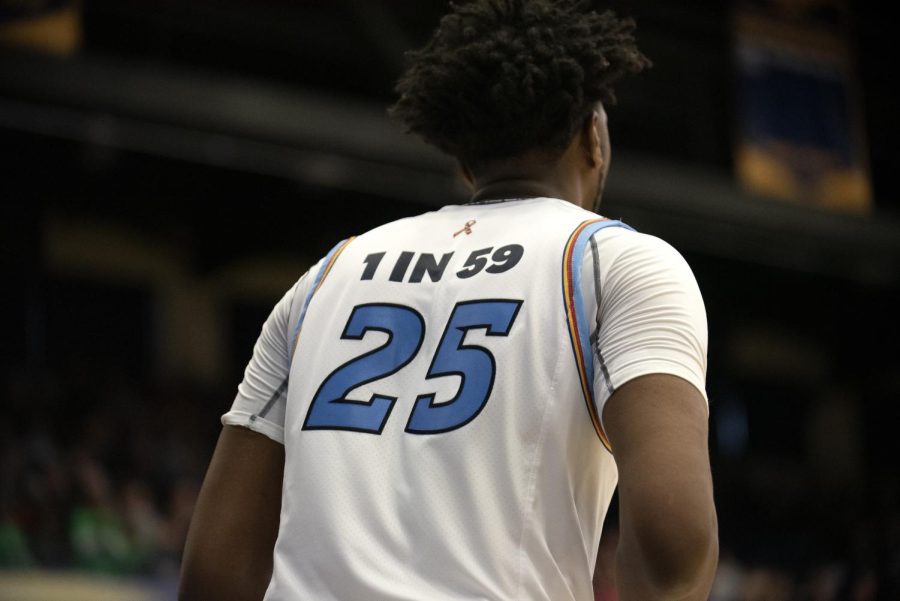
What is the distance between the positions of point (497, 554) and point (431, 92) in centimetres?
63

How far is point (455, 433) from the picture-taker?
1535 mm

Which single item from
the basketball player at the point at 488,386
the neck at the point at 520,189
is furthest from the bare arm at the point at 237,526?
the neck at the point at 520,189

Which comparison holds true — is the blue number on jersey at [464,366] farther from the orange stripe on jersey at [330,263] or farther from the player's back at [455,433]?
the orange stripe on jersey at [330,263]

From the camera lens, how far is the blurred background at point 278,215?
823cm

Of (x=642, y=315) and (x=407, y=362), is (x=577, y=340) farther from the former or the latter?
(x=407, y=362)

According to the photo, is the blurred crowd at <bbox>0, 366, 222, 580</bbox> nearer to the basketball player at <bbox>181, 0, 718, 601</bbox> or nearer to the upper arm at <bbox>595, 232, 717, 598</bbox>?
the basketball player at <bbox>181, 0, 718, 601</bbox>

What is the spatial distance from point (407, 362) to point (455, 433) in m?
0.12

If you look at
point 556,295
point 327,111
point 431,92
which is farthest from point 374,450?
point 327,111

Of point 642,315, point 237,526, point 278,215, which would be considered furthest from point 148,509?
point 642,315

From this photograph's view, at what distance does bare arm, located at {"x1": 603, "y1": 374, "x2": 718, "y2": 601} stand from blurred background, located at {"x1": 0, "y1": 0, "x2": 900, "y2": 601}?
6.36 m

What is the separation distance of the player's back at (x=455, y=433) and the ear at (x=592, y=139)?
0.12 meters

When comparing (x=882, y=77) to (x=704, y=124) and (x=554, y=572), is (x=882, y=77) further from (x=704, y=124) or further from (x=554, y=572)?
(x=554, y=572)

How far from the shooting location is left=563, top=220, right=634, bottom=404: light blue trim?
1.53m

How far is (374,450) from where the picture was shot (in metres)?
1.58
